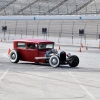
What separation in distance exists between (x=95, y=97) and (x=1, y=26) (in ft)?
155

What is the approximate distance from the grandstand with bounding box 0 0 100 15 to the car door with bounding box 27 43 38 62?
3020 cm

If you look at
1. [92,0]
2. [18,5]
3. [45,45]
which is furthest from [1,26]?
[45,45]

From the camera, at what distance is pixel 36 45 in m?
21.2

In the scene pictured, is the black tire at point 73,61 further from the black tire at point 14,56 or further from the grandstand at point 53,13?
the grandstand at point 53,13

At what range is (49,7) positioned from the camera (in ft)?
193

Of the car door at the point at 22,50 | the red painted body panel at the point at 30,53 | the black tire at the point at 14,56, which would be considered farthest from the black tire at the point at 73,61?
the black tire at the point at 14,56

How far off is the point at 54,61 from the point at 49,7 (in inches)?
1558

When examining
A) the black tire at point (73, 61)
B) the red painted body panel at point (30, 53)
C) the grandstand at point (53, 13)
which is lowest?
the black tire at point (73, 61)

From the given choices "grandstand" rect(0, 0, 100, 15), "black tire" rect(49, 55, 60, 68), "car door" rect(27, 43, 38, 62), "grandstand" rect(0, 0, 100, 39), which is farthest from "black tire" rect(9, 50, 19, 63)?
"grandstand" rect(0, 0, 100, 15)

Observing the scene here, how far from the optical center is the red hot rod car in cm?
2002

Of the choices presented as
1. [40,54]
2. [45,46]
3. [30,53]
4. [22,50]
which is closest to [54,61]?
[40,54]

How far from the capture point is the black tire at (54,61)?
777 inches

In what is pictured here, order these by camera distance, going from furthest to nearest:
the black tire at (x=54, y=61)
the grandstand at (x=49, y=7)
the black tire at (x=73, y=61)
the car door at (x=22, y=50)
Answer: the grandstand at (x=49, y=7) → the car door at (x=22, y=50) → the black tire at (x=73, y=61) → the black tire at (x=54, y=61)

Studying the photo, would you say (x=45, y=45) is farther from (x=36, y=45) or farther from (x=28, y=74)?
(x=28, y=74)
